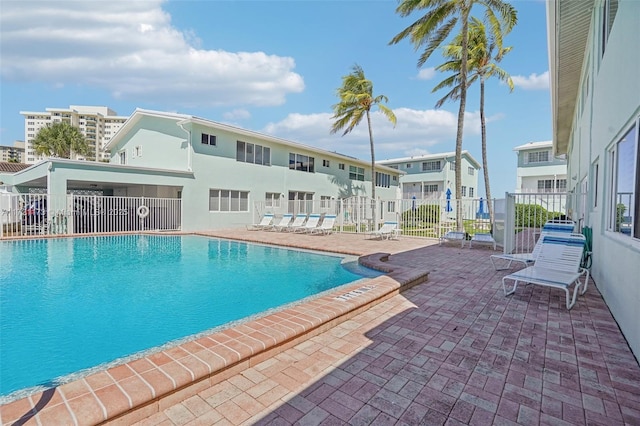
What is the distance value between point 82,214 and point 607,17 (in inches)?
756

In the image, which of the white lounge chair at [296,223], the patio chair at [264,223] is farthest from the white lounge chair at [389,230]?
the patio chair at [264,223]

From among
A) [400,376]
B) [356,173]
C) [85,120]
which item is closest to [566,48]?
[400,376]

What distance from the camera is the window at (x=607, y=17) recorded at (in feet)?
18.4

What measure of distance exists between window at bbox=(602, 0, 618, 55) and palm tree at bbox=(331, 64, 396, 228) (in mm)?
15492

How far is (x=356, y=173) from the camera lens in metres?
28.2

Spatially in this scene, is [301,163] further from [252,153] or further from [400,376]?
[400,376]

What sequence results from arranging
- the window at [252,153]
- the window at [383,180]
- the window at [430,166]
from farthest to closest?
the window at [430,166] → the window at [383,180] → the window at [252,153]

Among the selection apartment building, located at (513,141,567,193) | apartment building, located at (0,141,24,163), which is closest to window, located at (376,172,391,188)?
apartment building, located at (513,141,567,193)

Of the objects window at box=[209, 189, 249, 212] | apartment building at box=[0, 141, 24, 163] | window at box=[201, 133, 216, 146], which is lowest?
window at box=[209, 189, 249, 212]

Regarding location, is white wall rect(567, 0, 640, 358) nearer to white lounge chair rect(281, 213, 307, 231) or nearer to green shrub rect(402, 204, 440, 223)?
green shrub rect(402, 204, 440, 223)

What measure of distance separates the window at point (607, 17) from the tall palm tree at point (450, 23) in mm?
7511

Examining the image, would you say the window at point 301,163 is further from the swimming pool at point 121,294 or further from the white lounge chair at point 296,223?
the swimming pool at point 121,294

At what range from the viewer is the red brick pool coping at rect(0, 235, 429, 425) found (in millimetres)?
1944

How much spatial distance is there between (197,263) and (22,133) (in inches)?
5120
